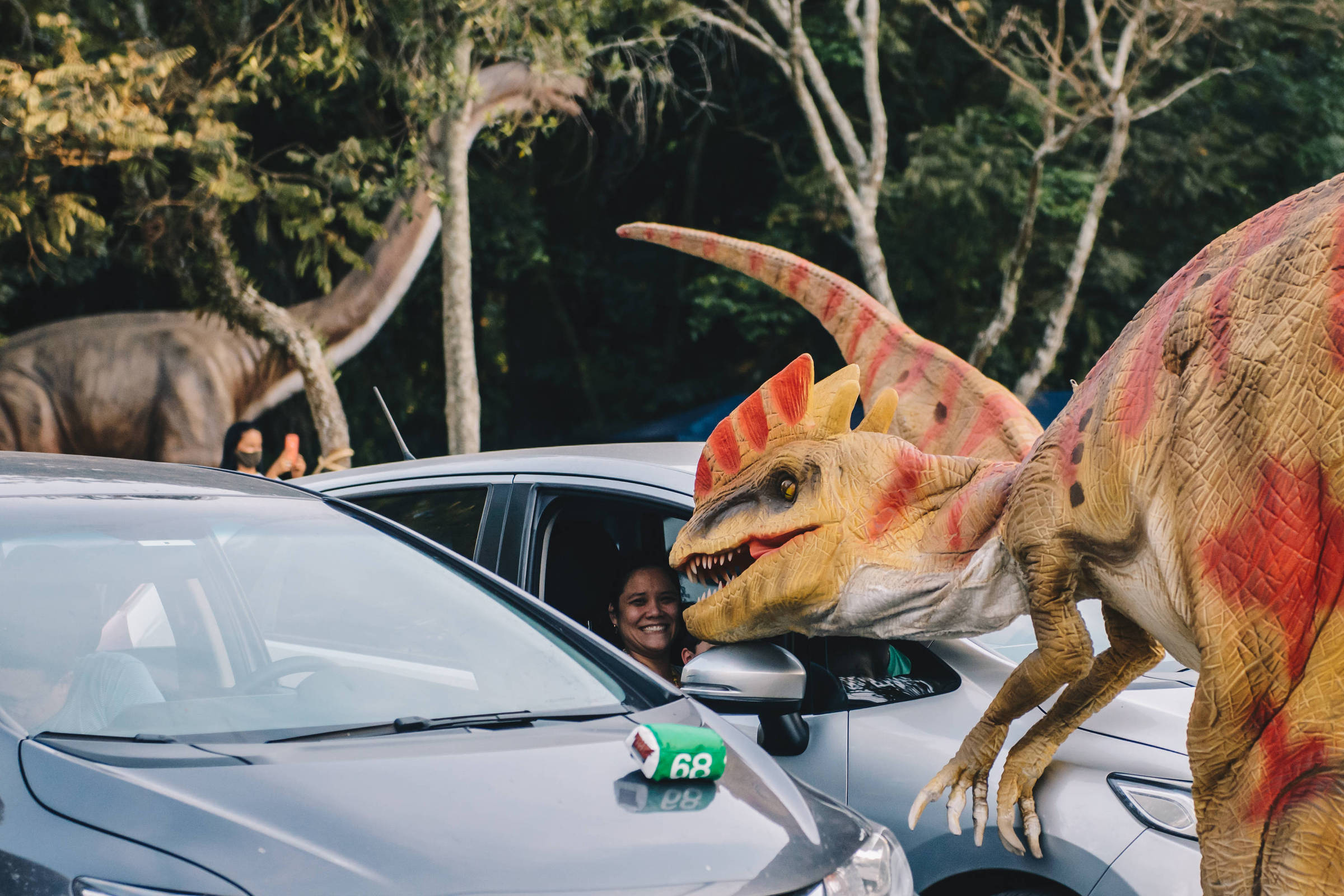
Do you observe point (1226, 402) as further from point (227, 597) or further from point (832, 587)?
point (227, 597)

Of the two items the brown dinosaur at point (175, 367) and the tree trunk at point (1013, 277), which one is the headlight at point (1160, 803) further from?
the tree trunk at point (1013, 277)

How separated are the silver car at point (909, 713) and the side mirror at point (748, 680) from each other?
0.10ft

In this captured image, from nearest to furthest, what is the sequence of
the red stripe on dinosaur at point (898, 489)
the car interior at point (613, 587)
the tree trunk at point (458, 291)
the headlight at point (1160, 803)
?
1. the headlight at point (1160, 803)
2. the red stripe on dinosaur at point (898, 489)
3. the car interior at point (613, 587)
4. the tree trunk at point (458, 291)

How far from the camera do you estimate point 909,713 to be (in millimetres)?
3156

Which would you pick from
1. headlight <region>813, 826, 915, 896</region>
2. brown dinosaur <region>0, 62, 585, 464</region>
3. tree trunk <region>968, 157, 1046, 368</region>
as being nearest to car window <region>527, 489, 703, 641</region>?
headlight <region>813, 826, 915, 896</region>

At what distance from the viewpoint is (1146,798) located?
2875 mm

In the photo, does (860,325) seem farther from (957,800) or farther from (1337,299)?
(1337,299)

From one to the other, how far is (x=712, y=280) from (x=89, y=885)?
14.0 metres

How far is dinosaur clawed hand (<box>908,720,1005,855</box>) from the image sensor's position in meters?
2.90

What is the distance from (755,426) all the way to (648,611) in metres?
0.76

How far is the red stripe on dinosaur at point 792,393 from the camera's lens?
330cm

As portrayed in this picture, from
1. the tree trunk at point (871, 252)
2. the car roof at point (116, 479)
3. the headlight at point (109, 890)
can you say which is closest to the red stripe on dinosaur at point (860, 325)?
the car roof at point (116, 479)

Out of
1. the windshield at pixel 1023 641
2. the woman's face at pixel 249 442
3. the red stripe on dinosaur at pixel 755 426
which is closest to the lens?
the red stripe on dinosaur at pixel 755 426

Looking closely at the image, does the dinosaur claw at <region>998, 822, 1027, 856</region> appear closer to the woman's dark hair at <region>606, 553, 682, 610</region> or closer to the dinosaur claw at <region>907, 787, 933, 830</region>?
the dinosaur claw at <region>907, 787, 933, 830</region>
